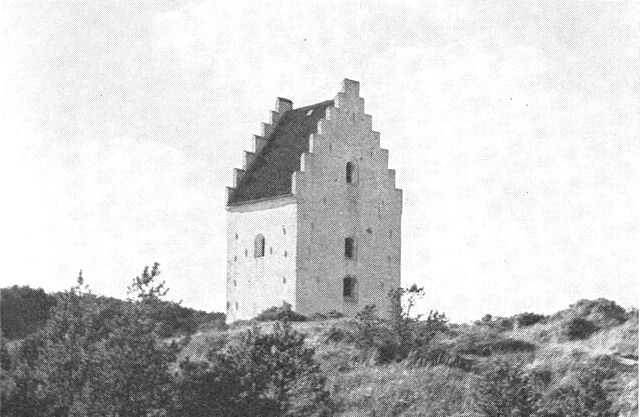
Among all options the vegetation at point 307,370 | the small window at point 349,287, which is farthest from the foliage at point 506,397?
the small window at point 349,287

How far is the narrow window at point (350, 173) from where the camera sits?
158 ft

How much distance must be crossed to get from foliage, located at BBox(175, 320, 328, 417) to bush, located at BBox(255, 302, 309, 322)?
19184 mm

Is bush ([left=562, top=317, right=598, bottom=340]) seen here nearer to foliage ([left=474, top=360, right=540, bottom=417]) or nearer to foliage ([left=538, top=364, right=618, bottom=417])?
foliage ([left=538, top=364, right=618, bottom=417])

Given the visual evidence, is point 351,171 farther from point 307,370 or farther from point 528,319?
point 307,370

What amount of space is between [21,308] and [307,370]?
30770 mm

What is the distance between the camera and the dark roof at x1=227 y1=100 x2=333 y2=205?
47.6 meters

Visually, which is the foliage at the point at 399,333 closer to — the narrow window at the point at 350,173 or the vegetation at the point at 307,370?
the vegetation at the point at 307,370

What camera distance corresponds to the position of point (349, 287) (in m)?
48.1

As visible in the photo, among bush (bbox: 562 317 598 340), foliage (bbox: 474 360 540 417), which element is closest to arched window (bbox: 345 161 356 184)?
bush (bbox: 562 317 598 340)

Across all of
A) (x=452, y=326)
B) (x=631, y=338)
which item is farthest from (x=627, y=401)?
(x=452, y=326)

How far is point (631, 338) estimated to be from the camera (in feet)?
94.7

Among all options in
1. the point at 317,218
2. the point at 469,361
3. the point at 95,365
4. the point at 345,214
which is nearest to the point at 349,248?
the point at 345,214

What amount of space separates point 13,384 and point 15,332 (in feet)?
86.5

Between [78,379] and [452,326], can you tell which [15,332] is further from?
[78,379]
